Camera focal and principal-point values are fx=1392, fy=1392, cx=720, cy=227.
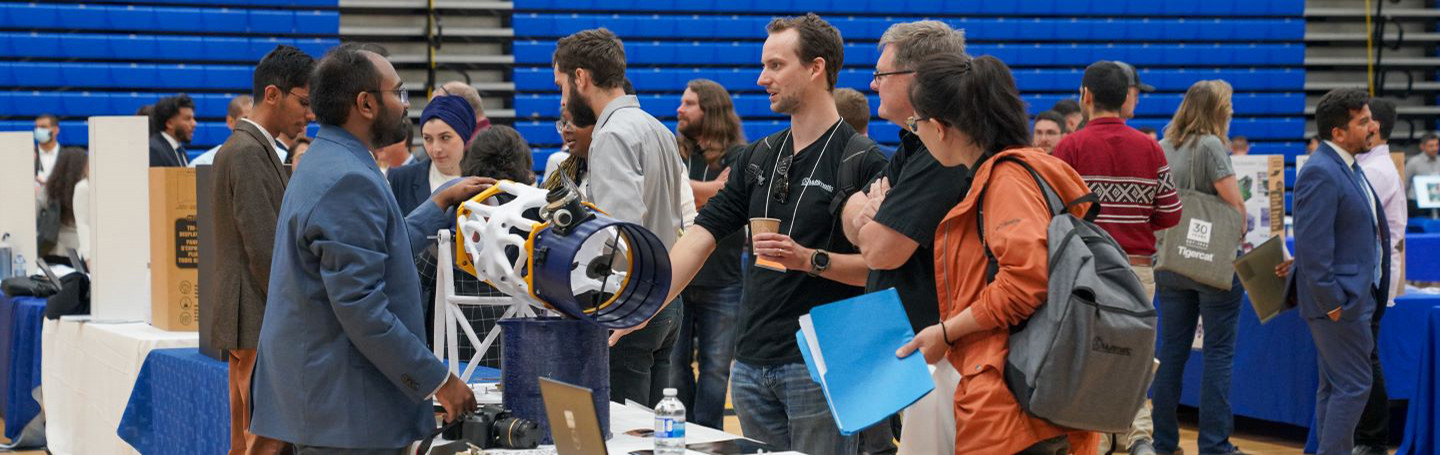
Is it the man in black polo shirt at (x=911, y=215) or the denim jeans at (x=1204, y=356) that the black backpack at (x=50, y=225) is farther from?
the man in black polo shirt at (x=911, y=215)

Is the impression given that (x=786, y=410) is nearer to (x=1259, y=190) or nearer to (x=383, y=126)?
(x=383, y=126)

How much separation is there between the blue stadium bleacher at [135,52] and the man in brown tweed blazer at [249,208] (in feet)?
24.9

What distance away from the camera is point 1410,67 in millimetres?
13672

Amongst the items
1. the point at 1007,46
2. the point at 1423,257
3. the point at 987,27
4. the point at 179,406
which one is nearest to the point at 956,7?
the point at 987,27

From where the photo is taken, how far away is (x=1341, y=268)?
178 inches

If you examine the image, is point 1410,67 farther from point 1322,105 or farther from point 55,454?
point 55,454

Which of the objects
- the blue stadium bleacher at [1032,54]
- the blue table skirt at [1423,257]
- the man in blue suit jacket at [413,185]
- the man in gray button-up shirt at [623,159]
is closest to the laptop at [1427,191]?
the blue stadium bleacher at [1032,54]

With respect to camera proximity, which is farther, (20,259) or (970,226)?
(20,259)

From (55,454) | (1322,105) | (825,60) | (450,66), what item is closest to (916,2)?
(450,66)

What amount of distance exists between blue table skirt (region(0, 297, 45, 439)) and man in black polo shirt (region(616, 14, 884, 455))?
371 cm

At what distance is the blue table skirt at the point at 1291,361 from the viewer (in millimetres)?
5156

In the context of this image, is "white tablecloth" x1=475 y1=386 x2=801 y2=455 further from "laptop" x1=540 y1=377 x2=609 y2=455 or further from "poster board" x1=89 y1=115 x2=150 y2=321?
"poster board" x1=89 y1=115 x2=150 y2=321

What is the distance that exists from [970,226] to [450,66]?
9.97 meters

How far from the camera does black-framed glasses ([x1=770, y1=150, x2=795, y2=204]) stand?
2.96 meters
